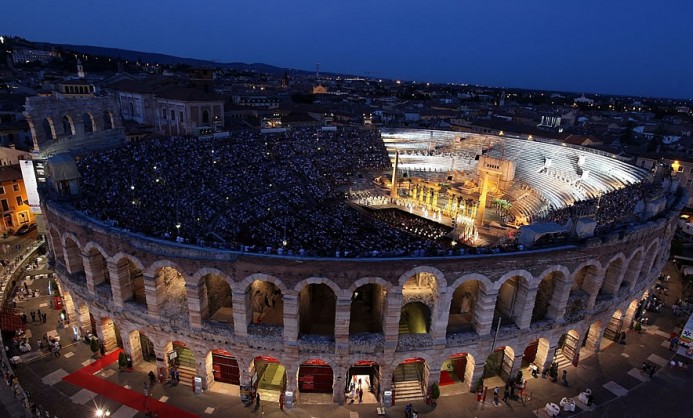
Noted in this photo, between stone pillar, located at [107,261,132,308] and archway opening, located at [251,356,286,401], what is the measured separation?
31.4ft

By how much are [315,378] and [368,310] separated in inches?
241

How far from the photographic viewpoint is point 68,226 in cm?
2880

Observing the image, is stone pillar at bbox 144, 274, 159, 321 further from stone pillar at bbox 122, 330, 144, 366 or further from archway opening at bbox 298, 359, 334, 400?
→ archway opening at bbox 298, 359, 334, 400

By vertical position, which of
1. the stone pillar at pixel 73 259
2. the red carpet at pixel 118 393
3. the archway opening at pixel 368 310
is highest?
the stone pillar at pixel 73 259

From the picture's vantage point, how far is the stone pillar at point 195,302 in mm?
25500

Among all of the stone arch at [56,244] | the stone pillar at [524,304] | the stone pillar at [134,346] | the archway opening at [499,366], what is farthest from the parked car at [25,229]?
the stone pillar at [524,304]

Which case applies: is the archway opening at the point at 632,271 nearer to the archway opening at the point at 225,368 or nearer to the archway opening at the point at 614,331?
the archway opening at the point at 614,331

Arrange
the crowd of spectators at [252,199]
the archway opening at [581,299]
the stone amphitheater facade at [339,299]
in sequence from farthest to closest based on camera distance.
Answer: the crowd of spectators at [252,199] → the archway opening at [581,299] → the stone amphitheater facade at [339,299]

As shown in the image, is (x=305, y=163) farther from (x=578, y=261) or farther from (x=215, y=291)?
(x=578, y=261)

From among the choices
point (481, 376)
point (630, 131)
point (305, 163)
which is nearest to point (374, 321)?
point (481, 376)

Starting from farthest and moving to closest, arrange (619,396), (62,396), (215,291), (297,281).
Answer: (215,291), (619,396), (62,396), (297,281)

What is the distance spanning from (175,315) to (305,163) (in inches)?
1436

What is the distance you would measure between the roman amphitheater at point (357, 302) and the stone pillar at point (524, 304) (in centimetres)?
13

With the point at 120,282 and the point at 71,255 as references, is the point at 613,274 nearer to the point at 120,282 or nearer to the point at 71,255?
the point at 120,282
